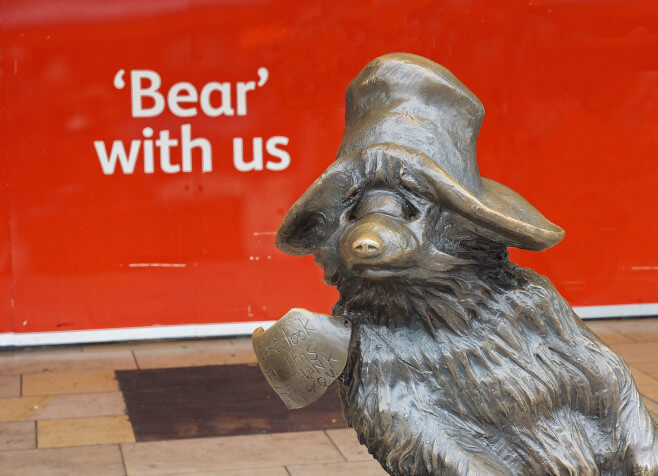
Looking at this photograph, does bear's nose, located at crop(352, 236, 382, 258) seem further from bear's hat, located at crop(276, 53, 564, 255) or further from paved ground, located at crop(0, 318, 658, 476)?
paved ground, located at crop(0, 318, 658, 476)

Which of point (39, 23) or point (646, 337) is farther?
point (646, 337)

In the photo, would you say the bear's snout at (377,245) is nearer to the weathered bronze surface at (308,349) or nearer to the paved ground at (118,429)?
the weathered bronze surface at (308,349)

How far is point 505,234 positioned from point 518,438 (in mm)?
417

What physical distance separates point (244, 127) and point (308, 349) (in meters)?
4.15

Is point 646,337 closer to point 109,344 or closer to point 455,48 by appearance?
point 455,48

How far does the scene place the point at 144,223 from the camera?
19.5ft

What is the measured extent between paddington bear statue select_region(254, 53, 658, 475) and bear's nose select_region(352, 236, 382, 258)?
5cm

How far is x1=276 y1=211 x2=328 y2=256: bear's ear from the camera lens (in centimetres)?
189

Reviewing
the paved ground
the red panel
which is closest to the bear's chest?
the paved ground

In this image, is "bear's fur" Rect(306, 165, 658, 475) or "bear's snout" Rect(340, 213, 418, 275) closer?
"bear's snout" Rect(340, 213, 418, 275)

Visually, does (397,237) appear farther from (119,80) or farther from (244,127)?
(119,80)

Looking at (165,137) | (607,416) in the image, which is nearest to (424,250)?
(607,416)

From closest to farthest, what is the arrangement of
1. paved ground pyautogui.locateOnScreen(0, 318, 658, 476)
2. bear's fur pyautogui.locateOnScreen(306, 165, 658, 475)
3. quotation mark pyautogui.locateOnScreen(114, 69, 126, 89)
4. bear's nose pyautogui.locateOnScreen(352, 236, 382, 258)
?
bear's nose pyautogui.locateOnScreen(352, 236, 382, 258), bear's fur pyautogui.locateOnScreen(306, 165, 658, 475), paved ground pyautogui.locateOnScreen(0, 318, 658, 476), quotation mark pyautogui.locateOnScreen(114, 69, 126, 89)

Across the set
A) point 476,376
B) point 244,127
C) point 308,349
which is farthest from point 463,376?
point 244,127
